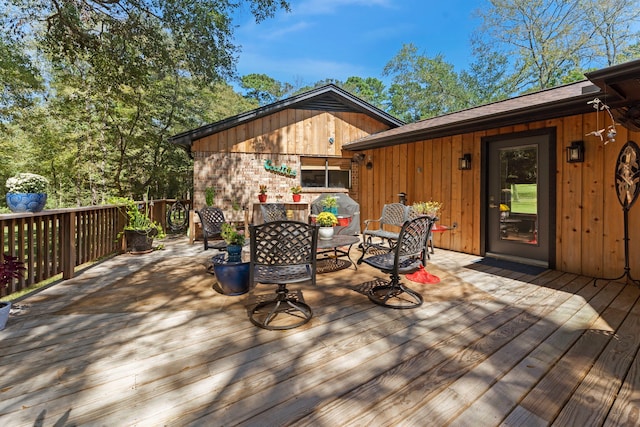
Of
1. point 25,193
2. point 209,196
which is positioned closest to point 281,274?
point 25,193

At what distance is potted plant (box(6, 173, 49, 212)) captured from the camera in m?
3.08

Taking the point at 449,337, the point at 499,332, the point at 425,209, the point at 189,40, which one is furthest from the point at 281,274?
the point at 189,40

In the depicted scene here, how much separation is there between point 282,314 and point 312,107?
6.80 meters

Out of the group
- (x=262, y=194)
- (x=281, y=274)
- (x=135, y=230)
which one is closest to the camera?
(x=281, y=274)

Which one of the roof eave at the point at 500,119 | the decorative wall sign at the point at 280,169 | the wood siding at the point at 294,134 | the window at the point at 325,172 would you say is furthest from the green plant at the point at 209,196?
the roof eave at the point at 500,119

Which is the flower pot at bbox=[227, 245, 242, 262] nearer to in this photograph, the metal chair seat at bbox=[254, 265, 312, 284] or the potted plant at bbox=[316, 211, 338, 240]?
the metal chair seat at bbox=[254, 265, 312, 284]

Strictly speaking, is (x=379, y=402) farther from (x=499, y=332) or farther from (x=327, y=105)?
(x=327, y=105)

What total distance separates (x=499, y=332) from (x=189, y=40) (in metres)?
7.48

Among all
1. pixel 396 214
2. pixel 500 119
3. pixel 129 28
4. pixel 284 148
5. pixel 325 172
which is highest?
pixel 129 28

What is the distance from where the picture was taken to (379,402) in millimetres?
1604

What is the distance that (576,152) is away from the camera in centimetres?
410

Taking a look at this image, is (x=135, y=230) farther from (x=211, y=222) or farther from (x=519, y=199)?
(x=519, y=199)

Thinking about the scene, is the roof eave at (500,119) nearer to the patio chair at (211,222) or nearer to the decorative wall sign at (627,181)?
the decorative wall sign at (627,181)

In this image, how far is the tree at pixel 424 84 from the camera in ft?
64.6
